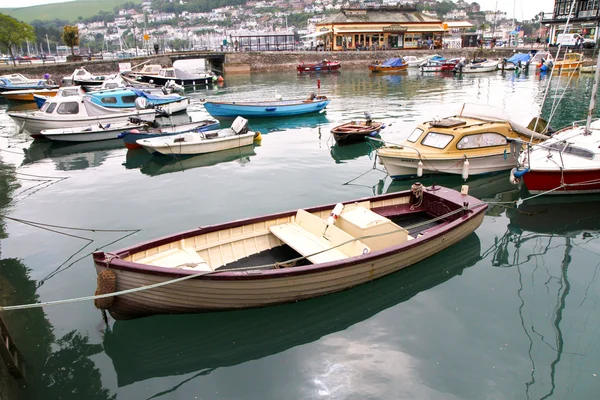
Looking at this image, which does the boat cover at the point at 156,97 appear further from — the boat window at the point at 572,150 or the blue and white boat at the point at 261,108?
the boat window at the point at 572,150

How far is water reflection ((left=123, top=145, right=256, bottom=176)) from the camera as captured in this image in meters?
19.2

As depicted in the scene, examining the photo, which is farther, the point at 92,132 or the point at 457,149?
the point at 92,132

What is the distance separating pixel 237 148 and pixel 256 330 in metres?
14.8

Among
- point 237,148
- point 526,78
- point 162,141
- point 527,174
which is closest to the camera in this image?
point 527,174

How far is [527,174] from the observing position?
1349cm

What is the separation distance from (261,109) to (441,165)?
16884 millimetres

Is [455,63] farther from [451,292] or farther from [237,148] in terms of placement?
[451,292]

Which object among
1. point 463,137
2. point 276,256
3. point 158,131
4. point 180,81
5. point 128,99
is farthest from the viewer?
point 180,81

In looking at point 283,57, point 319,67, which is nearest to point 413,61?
point 319,67

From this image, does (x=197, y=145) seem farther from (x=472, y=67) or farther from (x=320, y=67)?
(x=472, y=67)

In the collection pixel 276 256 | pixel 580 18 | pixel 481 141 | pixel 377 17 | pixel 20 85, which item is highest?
pixel 377 17

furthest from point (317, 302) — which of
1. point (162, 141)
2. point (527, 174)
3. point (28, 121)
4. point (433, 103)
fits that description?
point (433, 103)

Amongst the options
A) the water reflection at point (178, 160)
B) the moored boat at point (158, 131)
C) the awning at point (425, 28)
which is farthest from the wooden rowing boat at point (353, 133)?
the awning at point (425, 28)

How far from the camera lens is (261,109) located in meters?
29.5
